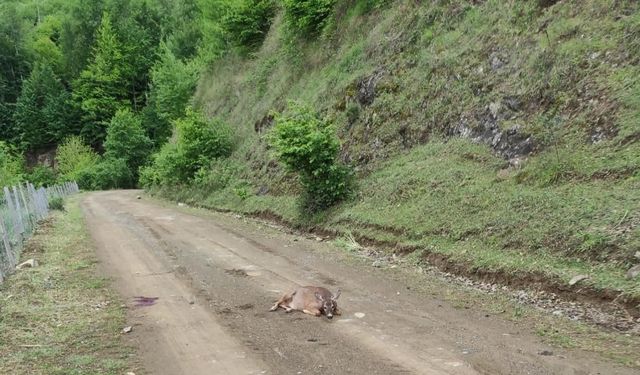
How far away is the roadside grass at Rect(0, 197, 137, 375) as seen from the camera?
17.4 ft

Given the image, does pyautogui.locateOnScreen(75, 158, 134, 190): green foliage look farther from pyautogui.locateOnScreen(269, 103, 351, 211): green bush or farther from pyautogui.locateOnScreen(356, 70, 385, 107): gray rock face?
pyautogui.locateOnScreen(269, 103, 351, 211): green bush

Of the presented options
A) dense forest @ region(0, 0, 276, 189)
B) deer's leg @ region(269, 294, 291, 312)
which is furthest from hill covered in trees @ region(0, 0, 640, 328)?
dense forest @ region(0, 0, 276, 189)

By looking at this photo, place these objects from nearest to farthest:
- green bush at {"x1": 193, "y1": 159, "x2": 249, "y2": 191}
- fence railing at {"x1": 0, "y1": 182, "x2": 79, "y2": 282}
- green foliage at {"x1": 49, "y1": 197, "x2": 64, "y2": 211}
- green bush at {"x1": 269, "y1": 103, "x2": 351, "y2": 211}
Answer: fence railing at {"x1": 0, "y1": 182, "x2": 79, "y2": 282} → green bush at {"x1": 269, "y1": 103, "x2": 351, "y2": 211} → green bush at {"x1": 193, "y1": 159, "x2": 249, "y2": 191} → green foliage at {"x1": 49, "y1": 197, "x2": 64, "y2": 211}

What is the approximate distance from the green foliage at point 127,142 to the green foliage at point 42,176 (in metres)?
7.52

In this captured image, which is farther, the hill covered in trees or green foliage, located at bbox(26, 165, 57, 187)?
green foliage, located at bbox(26, 165, 57, 187)

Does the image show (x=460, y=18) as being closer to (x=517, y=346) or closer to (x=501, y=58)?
(x=501, y=58)

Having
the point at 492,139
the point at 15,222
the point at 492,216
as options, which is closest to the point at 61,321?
the point at 15,222

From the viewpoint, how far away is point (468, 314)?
6.61 meters

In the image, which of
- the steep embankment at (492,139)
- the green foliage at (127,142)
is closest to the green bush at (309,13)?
the steep embankment at (492,139)

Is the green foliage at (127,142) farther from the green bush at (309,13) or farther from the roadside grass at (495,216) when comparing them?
the roadside grass at (495,216)

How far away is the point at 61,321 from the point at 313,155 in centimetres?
838

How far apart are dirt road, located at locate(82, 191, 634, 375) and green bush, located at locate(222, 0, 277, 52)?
21.2 m

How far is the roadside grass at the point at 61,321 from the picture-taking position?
208 inches

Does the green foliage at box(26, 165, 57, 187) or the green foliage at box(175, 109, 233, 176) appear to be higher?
the green foliage at box(175, 109, 233, 176)
